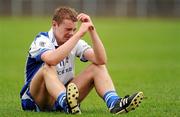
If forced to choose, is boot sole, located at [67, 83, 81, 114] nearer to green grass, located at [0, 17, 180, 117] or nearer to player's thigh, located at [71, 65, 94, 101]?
green grass, located at [0, 17, 180, 117]

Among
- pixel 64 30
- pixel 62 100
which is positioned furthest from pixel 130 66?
pixel 62 100

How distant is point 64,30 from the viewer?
896 cm

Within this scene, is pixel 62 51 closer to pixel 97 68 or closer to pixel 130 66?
pixel 97 68

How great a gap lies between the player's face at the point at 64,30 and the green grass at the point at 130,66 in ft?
3.14

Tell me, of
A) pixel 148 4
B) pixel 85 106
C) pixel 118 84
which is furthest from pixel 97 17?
pixel 85 106

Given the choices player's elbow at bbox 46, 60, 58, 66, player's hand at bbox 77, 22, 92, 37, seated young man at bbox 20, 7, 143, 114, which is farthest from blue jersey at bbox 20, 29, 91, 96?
player's hand at bbox 77, 22, 92, 37

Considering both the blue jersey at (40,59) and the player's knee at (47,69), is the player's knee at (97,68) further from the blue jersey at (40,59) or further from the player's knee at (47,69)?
the player's knee at (47,69)

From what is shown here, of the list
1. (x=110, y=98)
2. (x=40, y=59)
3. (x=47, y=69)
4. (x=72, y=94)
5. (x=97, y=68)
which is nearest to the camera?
(x=72, y=94)

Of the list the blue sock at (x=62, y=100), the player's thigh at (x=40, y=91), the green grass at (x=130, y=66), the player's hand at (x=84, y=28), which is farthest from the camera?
the green grass at (x=130, y=66)

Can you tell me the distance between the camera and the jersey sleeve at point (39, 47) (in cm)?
890

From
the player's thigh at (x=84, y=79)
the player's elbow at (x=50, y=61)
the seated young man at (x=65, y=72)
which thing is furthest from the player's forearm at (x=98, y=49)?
the player's elbow at (x=50, y=61)

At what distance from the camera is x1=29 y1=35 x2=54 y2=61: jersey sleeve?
890 centimetres

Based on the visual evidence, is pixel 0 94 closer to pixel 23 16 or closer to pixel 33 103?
pixel 33 103

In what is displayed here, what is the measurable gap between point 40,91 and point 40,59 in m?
0.40
